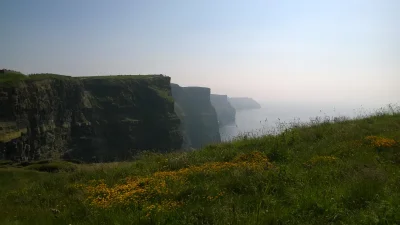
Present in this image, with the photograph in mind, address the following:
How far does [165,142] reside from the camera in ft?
404

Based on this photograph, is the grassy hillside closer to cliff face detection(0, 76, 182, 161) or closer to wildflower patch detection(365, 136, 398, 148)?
wildflower patch detection(365, 136, 398, 148)

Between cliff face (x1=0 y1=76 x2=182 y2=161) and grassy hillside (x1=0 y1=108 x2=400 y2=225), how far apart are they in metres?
43.4

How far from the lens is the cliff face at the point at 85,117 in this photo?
225ft

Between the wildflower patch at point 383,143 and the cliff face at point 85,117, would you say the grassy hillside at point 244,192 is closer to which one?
the wildflower patch at point 383,143

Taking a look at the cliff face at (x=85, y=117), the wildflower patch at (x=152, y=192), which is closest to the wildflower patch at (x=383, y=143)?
the wildflower patch at (x=152, y=192)

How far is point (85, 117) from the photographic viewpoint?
102m

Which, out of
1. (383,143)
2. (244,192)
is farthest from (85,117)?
(244,192)

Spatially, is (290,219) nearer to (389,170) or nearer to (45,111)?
(389,170)

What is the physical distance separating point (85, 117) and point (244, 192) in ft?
340

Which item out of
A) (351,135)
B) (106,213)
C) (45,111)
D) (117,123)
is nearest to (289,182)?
(106,213)

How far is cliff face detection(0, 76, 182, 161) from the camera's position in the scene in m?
68.5

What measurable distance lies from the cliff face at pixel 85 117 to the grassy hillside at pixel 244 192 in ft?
142

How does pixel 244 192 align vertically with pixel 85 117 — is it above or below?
above

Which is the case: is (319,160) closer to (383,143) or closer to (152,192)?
(383,143)
